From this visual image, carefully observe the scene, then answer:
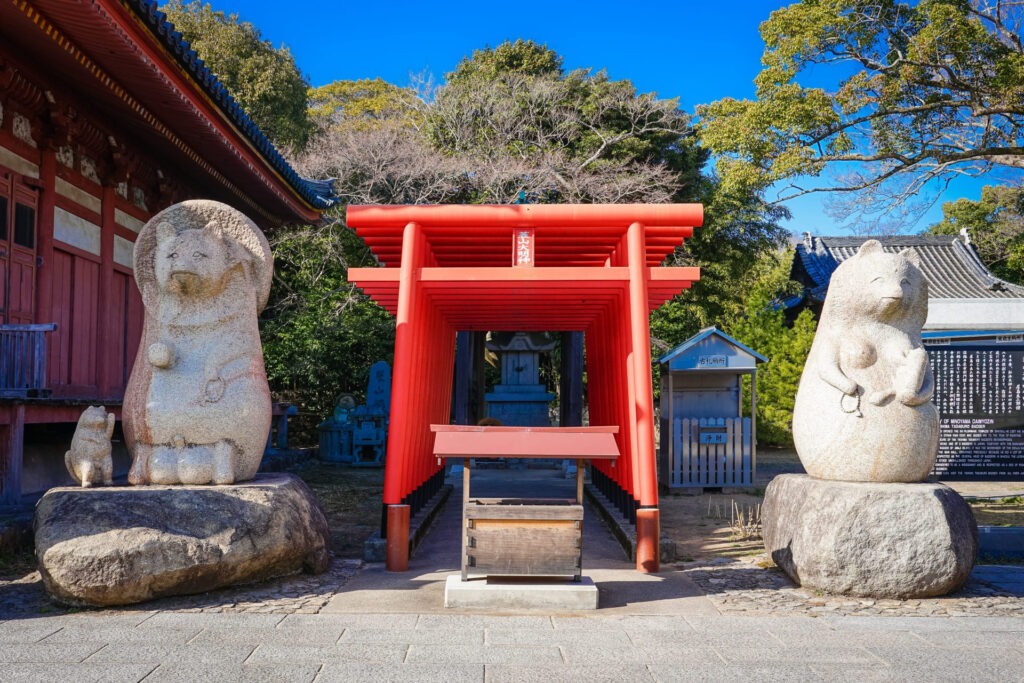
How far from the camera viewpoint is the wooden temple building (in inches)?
270

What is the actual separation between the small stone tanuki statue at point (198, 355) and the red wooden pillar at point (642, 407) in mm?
2909

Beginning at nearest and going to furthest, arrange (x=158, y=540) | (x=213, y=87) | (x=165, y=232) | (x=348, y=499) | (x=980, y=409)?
1. (x=158, y=540)
2. (x=165, y=232)
3. (x=213, y=87)
4. (x=980, y=409)
5. (x=348, y=499)

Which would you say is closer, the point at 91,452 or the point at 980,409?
the point at 91,452

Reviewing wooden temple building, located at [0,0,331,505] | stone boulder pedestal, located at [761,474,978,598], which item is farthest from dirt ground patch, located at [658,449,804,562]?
wooden temple building, located at [0,0,331,505]

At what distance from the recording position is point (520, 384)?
16969 millimetres

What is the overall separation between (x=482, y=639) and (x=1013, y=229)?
19.7 m

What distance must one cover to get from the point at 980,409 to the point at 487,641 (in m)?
6.75

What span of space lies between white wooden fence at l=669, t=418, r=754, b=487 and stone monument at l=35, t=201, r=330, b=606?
6373 millimetres

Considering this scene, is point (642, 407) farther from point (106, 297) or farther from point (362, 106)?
point (362, 106)

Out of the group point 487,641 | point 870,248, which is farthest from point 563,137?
point 487,641

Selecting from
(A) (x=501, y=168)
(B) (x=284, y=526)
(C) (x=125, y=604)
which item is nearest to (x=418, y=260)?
(B) (x=284, y=526)

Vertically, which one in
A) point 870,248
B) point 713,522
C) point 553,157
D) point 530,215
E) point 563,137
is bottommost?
point 713,522

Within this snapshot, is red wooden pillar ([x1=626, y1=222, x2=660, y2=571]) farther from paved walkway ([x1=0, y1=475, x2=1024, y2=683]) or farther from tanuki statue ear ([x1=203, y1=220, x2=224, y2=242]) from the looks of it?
tanuki statue ear ([x1=203, y1=220, x2=224, y2=242])

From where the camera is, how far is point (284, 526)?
18.2 ft
